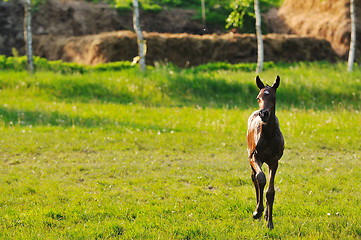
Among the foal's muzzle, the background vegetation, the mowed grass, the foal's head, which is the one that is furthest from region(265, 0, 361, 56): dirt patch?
the foal's muzzle

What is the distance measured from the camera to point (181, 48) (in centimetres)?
2592

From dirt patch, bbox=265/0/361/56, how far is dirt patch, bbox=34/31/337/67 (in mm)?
1281

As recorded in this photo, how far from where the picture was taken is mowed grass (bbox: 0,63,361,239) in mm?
6031

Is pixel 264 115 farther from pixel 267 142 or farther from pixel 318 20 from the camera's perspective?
pixel 318 20

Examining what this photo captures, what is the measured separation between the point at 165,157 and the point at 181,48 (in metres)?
16.3

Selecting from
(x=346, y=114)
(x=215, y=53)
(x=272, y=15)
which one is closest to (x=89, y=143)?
(x=346, y=114)

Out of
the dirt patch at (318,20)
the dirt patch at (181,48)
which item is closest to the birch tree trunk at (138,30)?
the dirt patch at (181,48)

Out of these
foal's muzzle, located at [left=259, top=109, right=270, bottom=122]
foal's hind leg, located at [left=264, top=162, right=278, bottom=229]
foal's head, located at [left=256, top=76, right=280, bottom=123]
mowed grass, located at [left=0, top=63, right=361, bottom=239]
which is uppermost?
foal's head, located at [left=256, top=76, right=280, bottom=123]

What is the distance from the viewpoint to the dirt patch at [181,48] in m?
24.4

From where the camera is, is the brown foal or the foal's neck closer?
the brown foal

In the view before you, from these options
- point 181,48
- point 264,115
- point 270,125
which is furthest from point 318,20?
point 264,115

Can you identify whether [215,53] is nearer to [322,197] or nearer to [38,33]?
[38,33]

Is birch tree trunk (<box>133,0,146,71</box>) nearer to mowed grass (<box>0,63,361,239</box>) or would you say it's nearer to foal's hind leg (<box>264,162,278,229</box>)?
mowed grass (<box>0,63,361,239</box>)

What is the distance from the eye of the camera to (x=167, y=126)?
45.5 ft
